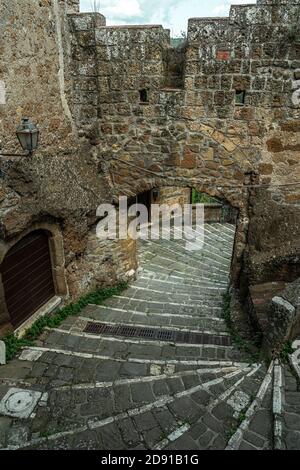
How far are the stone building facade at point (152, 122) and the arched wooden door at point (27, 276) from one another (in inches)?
8.5

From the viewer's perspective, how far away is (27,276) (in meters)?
5.18

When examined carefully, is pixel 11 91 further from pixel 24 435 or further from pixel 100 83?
pixel 24 435

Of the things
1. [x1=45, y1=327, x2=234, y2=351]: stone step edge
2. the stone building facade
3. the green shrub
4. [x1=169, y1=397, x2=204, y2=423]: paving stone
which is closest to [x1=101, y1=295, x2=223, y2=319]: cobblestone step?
the green shrub

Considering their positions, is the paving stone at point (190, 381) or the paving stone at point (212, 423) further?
the paving stone at point (190, 381)

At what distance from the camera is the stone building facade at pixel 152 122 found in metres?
4.71

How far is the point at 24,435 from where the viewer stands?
11.3 feet

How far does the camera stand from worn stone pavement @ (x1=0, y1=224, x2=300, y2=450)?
3255 mm

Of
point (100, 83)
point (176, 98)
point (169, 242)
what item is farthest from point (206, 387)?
point (169, 242)

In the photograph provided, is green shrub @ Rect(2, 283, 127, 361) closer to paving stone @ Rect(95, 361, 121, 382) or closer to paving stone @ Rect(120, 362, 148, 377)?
paving stone @ Rect(95, 361, 121, 382)

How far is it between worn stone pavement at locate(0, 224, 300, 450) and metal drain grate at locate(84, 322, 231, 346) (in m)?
0.12

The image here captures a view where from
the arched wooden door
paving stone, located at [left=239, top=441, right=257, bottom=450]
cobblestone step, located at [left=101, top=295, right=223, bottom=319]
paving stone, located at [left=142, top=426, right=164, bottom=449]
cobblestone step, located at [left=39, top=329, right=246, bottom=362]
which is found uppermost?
the arched wooden door

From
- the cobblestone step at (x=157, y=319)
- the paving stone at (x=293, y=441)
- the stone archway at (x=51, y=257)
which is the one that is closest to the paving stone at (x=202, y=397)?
the paving stone at (x=293, y=441)

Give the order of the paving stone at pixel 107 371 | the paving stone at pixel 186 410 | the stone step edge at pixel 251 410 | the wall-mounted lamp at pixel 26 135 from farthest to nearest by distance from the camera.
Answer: the paving stone at pixel 107 371 → the wall-mounted lamp at pixel 26 135 → the paving stone at pixel 186 410 → the stone step edge at pixel 251 410

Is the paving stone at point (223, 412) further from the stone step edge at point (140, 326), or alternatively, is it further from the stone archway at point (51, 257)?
the stone archway at point (51, 257)
